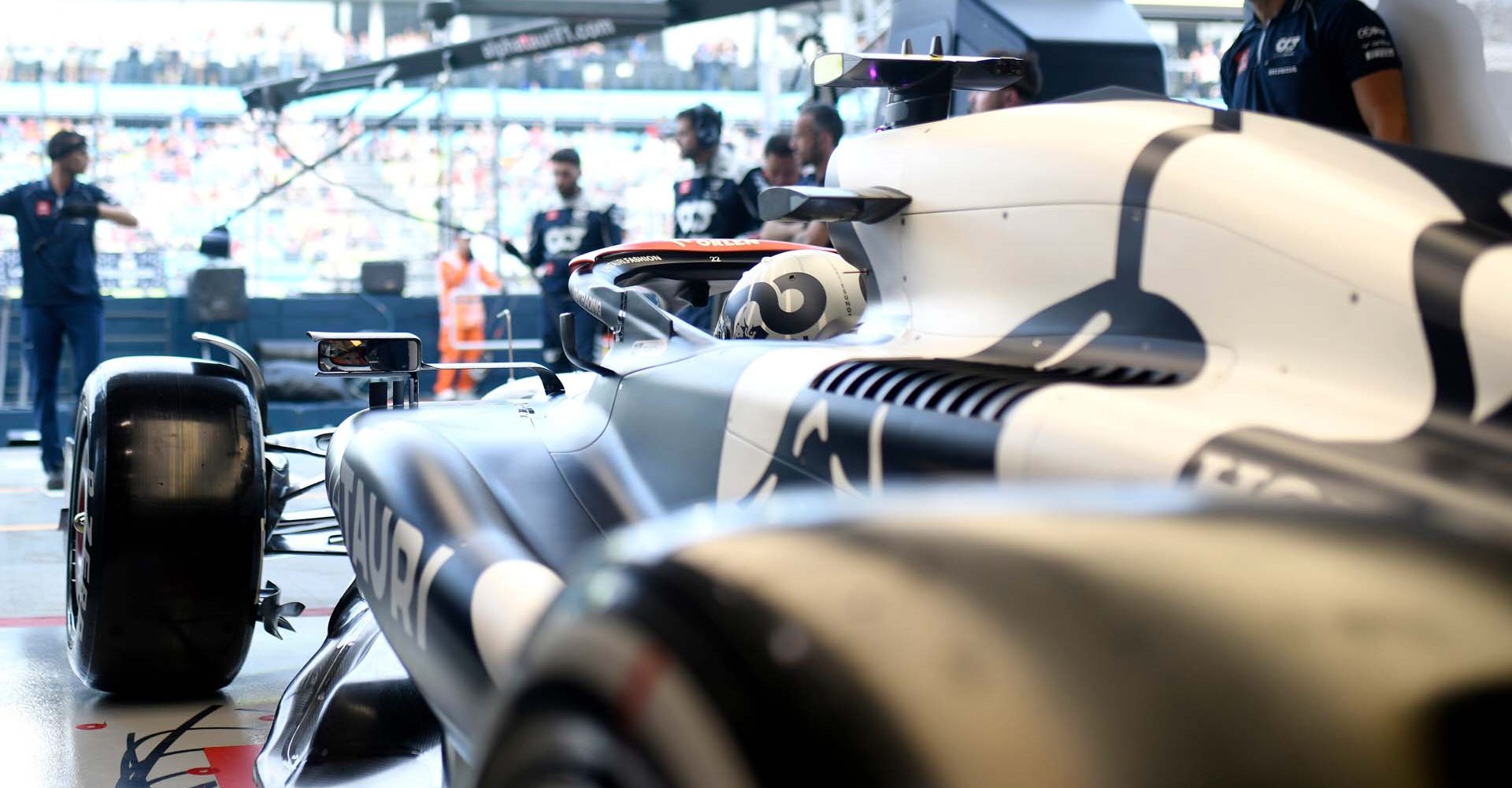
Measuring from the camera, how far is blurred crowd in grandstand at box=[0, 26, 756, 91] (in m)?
12.3

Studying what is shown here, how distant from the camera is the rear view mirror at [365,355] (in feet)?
8.46

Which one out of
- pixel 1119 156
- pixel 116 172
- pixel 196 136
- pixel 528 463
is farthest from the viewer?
pixel 196 136

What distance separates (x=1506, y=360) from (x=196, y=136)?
1267cm

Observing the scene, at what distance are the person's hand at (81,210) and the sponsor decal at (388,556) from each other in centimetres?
550

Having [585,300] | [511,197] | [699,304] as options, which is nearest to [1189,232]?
[585,300]

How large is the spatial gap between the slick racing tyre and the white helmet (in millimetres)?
1172

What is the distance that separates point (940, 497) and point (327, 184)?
40.1ft

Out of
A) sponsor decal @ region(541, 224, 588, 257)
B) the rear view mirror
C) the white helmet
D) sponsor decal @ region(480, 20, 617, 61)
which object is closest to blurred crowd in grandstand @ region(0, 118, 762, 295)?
sponsor decal @ region(480, 20, 617, 61)

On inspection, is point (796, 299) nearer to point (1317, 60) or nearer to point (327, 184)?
point (1317, 60)

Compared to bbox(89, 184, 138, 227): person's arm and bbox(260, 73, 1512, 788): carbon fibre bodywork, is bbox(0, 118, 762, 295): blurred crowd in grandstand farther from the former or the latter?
bbox(260, 73, 1512, 788): carbon fibre bodywork

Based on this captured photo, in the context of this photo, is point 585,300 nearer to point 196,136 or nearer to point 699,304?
point 699,304

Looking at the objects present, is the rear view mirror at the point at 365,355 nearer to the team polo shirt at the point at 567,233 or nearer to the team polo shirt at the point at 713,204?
the team polo shirt at the point at 713,204

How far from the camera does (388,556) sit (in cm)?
188

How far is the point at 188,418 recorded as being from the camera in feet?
9.41
